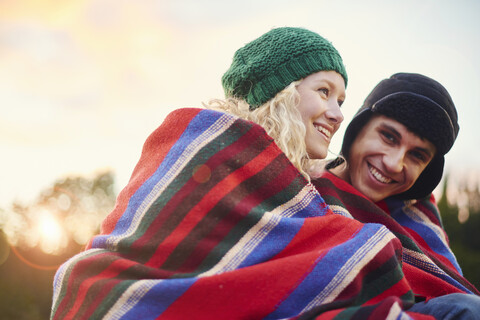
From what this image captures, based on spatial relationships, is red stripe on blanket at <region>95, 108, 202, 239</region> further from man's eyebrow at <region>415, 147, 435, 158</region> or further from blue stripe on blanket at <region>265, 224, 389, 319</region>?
man's eyebrow at <region>415, 147, 435, 158</region>

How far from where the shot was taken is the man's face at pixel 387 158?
2551 millimetres

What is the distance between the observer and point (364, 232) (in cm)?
166

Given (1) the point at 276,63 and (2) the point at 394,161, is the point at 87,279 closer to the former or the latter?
(1) the point at 276,63

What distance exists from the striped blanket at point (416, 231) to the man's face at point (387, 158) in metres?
0.17

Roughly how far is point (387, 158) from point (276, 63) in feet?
2.98

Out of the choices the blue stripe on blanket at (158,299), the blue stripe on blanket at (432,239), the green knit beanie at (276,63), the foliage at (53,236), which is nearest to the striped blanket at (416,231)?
the blue stripe on blanket at (432,239)

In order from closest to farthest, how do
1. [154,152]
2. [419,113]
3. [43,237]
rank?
[154,152] → [419,113] → [43,237]

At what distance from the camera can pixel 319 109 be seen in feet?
7.43

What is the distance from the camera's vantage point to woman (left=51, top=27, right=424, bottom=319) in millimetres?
1444

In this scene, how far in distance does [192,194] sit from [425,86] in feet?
5.71

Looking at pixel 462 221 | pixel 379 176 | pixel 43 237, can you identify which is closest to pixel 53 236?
pixel 43 237

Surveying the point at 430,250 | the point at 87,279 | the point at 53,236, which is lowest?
the point at 53,236

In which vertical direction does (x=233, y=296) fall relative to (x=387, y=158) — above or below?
above

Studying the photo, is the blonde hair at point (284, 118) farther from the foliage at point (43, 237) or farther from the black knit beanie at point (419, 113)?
the foliage at point (43, 237)
